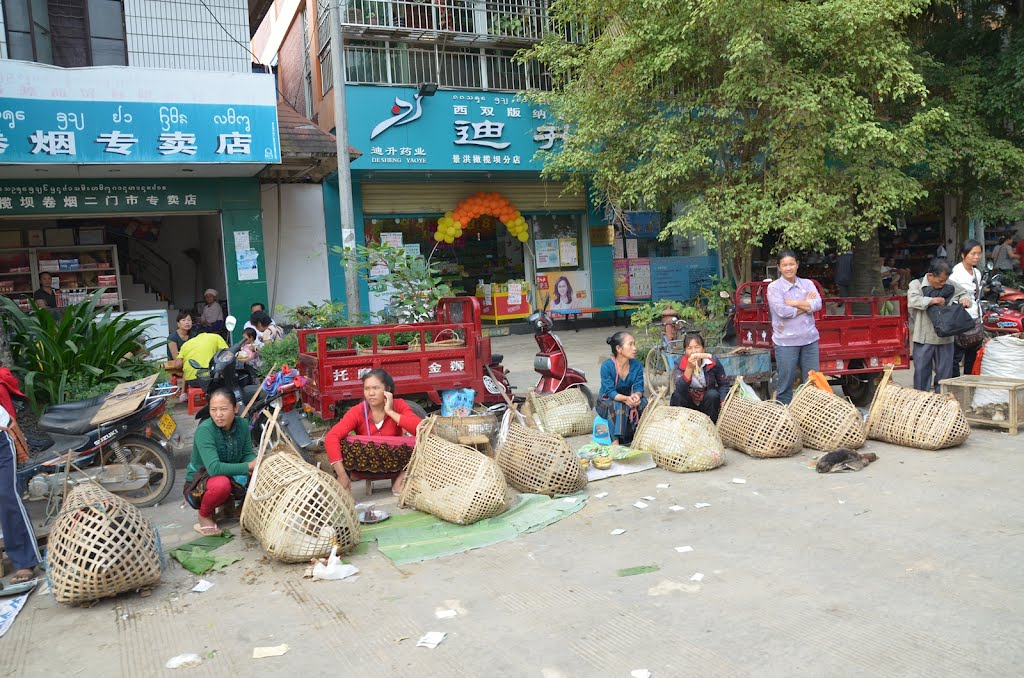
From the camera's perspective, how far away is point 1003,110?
13.5 meters

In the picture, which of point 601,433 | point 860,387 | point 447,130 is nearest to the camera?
point 601,433

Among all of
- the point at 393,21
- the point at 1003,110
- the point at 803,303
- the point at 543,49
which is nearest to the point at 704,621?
the point at 803,303

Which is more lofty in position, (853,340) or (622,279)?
(622,279)

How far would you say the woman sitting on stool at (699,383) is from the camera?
24.0 feet

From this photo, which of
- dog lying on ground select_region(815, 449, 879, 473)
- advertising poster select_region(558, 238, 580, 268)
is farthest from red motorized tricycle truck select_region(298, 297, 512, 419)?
advertising poster select_region(558, 238, 580, 268)

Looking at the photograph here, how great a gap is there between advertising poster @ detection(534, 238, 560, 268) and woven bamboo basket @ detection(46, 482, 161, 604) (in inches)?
568

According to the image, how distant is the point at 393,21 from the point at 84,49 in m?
5.70

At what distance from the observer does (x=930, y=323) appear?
7980mm

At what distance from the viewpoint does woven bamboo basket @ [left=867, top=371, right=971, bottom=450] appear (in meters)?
6.73

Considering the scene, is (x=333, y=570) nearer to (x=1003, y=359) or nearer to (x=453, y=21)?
(x=1003, y=359)

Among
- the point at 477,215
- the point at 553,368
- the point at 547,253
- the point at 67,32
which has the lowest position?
the point at 553,368

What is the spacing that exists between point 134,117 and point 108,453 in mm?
6822

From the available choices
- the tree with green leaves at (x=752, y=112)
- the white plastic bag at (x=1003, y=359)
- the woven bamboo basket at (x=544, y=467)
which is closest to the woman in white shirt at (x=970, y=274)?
the white plastic bag at (x=1003, y=359)

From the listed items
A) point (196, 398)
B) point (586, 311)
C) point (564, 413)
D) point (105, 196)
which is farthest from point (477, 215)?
point (564, 413)
